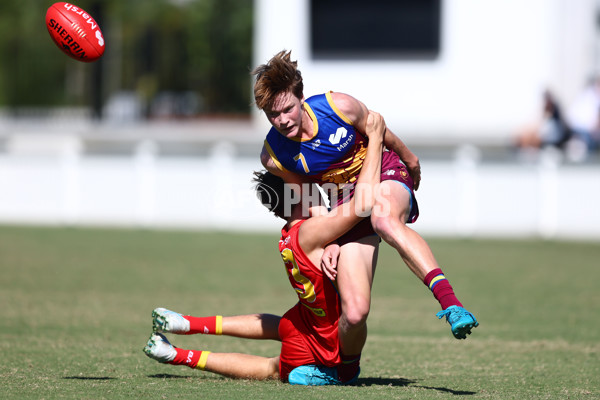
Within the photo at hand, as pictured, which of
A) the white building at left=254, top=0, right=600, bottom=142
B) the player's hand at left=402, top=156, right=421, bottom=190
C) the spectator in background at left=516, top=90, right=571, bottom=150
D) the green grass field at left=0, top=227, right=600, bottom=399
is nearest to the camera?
the green grass field at left=0, top=227, right=600, bottom=399

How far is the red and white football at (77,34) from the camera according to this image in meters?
6.33

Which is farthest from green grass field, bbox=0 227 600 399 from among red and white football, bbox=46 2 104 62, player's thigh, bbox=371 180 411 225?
red and white football, bbox=46 2 104 62

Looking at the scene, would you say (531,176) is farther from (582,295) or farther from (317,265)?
(317,265)

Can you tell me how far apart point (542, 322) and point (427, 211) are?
7297 millimetres

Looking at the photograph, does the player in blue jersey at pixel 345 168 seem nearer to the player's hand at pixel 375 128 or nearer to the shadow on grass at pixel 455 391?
the player's hand at pixel 375 128

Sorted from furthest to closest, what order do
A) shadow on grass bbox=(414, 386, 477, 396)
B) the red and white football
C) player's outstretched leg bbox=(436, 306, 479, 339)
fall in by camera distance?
1. the red and white football
2. shadow on grass bbox=(414, 386, 477, 396)
3. player's outstretched leg bbox=(436, 306, 479, 339)

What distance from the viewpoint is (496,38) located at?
2325 cm

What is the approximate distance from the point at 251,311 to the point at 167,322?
3417 millimetres

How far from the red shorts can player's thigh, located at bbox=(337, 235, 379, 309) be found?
14.0 inches

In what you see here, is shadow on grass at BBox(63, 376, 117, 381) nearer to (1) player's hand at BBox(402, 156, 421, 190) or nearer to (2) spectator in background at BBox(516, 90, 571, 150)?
(1) player's hand at BBox(402, 156, 421, 190)

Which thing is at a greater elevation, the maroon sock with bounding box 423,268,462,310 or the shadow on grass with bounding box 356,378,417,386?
the maroon sock with bounding box 423,268,462,310

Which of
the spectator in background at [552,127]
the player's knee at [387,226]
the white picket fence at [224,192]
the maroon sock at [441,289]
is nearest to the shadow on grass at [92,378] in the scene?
the player's knee at [387,226]

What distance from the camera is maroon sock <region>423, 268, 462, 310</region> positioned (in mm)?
5203

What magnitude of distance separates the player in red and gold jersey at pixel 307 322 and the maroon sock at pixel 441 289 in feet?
1.94
